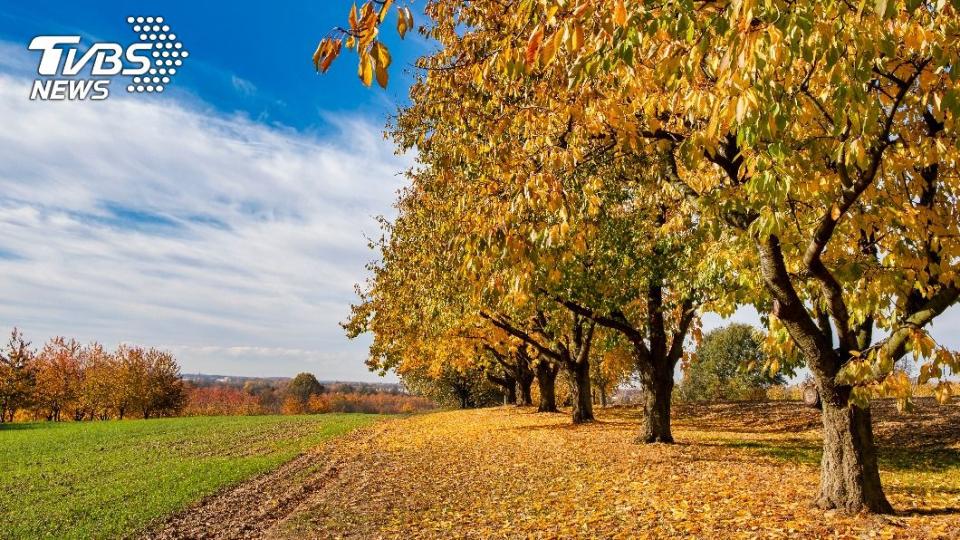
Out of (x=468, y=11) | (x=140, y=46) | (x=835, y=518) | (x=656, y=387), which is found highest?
(x=140, y=46)

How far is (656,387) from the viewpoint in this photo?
19.0 m

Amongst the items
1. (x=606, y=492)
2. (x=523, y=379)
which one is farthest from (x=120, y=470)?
(x=523, y=379)

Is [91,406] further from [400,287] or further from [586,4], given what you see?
[586,4]

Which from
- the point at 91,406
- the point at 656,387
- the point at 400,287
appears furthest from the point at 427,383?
the point at 656,387

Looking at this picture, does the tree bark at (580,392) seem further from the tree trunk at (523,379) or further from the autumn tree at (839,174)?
the autumn tree at (839,174)

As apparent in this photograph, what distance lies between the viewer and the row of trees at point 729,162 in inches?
178

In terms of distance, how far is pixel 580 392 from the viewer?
93.2 ft

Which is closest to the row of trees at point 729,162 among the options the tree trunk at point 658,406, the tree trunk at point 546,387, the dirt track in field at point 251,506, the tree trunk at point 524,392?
the tree trunk at point 658,406

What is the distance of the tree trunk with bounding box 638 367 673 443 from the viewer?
62.8 feet

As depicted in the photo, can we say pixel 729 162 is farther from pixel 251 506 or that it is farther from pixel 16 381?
pixel 16 381

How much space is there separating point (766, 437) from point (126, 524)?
2031 centimetres

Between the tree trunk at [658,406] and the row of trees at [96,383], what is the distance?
203ft

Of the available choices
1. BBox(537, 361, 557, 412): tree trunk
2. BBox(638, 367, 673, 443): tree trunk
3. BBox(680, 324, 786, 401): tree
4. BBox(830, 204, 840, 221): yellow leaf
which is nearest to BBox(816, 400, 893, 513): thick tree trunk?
BBox(830, 204, 840, 221): yellow leaf

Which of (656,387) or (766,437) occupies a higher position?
(656,387)
